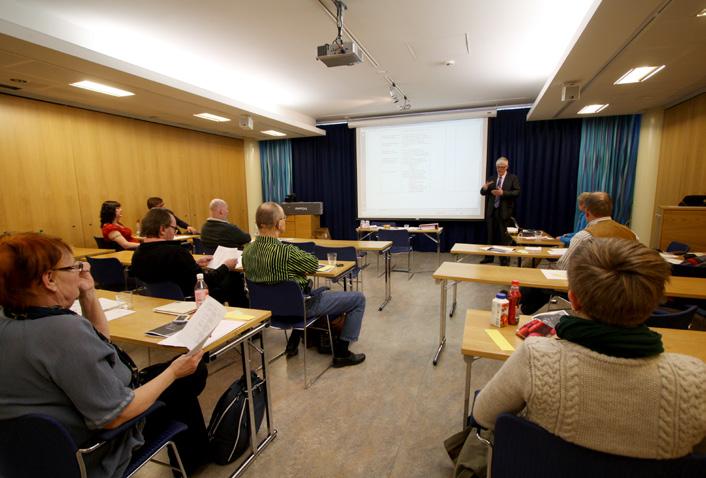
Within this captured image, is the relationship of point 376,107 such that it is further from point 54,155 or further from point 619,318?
point 619,318

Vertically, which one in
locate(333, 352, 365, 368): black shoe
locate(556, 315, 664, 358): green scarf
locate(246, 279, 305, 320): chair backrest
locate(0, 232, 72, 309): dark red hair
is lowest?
locate(333, 352, 365, 368): black shoe

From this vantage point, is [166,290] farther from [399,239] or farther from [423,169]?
[423,169]

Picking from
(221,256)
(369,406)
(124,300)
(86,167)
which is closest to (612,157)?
(369,406)

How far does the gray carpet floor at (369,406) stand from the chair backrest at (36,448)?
977 mm

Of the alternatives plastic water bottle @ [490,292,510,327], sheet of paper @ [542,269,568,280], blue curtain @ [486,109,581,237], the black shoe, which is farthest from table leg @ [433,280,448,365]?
blue curtain @ [486,109,581,237]

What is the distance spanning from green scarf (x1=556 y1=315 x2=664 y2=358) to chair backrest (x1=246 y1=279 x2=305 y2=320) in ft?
5.87

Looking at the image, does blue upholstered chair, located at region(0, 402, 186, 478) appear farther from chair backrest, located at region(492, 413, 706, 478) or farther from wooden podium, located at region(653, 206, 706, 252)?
wooden podium, located at region(653, 206, 706, 252)

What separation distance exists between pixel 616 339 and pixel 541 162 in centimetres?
705

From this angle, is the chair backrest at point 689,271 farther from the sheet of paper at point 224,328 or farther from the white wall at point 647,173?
the sheet of paper at point 224,328

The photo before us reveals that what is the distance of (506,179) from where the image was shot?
6.13 meters

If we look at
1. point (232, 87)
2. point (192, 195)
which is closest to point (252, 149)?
point (192, 195)

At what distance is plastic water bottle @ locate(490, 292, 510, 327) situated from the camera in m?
1.80

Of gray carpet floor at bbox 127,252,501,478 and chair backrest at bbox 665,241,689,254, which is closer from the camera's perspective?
gray carpet floor at bbox 127,252,501,478

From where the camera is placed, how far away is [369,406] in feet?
7.86
